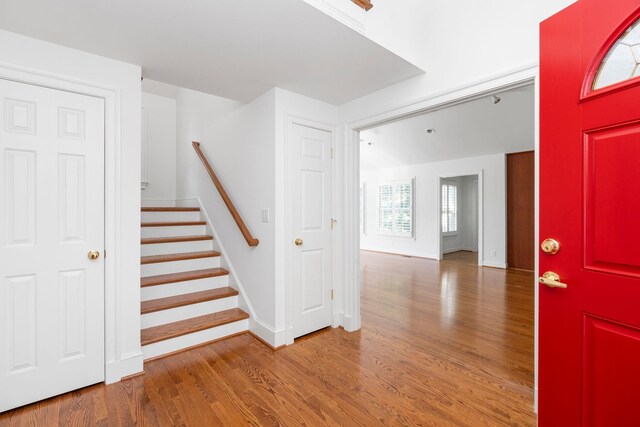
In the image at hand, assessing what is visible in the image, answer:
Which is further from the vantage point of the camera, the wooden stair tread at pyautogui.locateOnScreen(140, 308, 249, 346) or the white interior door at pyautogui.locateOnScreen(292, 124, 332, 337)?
the white interior door at pyautogui.locateOnScreen(292, 124, 332, 337)

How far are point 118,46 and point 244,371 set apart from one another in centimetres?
242

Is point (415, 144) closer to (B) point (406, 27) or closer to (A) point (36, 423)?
(B) point (406, 27)

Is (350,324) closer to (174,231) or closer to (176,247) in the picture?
(176,247)

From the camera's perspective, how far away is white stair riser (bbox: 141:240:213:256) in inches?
126

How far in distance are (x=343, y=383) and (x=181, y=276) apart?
1895 mm

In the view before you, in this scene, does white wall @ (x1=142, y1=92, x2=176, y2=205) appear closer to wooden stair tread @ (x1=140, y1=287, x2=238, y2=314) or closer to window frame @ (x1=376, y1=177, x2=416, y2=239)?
wooden stair tread @ (x1=140, y1=287, x2=238, y2=314)

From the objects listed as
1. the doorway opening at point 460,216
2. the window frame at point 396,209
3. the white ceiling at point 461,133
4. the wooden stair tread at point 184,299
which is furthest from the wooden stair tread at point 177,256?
the doorway opening at point 460,216

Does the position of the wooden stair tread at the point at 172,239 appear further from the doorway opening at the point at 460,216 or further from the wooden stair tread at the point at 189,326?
the doorway opening at the point at 460,216

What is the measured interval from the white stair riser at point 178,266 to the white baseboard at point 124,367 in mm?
966

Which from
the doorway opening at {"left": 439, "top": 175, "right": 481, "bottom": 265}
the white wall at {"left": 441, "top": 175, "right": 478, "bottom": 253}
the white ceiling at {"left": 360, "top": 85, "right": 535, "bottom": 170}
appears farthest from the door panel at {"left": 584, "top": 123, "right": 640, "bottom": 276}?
the white wall at {"left": 441, "top": 175, "right": 478, "bottom": 253}

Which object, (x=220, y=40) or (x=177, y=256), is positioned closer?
(x=220, y=40)

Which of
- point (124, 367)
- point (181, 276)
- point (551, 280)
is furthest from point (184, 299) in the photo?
point (551, 280)

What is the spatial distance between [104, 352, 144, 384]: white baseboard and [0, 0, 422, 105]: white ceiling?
2.15 meters

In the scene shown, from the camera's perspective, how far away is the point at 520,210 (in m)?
5.76
